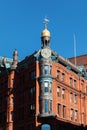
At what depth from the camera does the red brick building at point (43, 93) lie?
95838 millimetres

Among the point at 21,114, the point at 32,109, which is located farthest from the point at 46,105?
the point at 21,114

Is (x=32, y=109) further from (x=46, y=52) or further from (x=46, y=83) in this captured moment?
(x=46, y=52)

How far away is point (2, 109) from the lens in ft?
349

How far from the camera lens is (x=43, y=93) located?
316 ft

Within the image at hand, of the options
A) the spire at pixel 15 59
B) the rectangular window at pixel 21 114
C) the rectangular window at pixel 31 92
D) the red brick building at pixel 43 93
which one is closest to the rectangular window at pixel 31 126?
the red brick building at pixel 43 93

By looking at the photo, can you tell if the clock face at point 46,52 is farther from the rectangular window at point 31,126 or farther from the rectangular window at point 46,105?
the rectangular window at point 31,126

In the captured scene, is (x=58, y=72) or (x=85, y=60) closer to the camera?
(x=58, y=72)

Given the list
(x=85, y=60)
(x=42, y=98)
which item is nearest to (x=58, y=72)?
(x=42, y=98)

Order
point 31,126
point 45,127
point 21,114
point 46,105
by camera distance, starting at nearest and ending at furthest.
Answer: point 45,127, point 46,105, point 31,126, point 21,114

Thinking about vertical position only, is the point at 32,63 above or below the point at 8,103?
above

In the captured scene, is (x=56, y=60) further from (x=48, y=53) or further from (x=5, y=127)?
(x=5, y=127)

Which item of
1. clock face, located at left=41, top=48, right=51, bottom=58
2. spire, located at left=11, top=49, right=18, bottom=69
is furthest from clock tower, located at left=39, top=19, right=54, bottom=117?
spire, located at left=11, top=49, right=18, bottom=69

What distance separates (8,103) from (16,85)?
15.8 ft

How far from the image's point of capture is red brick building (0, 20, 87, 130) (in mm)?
95838
